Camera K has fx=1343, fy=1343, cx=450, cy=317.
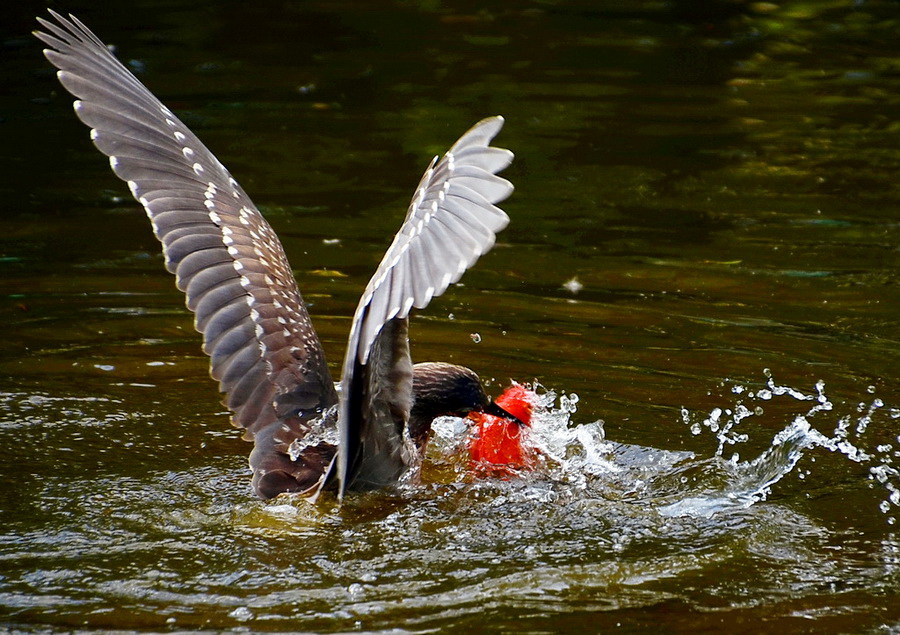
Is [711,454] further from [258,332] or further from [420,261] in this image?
[420,261]

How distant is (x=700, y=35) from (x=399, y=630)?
9.80m

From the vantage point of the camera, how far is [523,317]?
6.77 meters

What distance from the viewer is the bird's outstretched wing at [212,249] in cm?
507

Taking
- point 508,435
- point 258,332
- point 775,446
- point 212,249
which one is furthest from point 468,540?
point 212,249

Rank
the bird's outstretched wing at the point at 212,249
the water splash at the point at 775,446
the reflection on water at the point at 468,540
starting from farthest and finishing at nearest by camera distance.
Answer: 1. the bird's outstretched wing at the point at 212,249
2. the water splash at the point at 775,446
3. the reflection on water at the point at 468,540

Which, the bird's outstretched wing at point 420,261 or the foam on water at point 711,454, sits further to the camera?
the foam on water at point 711,454

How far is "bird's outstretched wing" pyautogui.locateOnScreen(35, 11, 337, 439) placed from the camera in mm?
5066

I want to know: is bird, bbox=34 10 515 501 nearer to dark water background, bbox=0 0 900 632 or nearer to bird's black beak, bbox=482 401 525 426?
bird's black beak, bbox=482 401 525 426

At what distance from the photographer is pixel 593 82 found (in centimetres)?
1138

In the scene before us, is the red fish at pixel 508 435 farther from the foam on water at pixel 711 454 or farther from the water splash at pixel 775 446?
the water splash at pixel 775 446

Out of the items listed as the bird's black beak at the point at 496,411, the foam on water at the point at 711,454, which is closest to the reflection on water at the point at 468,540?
the foam on water at the point at 711,454

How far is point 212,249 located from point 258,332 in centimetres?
38

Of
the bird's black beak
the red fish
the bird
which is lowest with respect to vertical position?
the red fish

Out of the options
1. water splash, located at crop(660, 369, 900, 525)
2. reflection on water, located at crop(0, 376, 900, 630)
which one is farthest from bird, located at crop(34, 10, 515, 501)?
water splash, located at crop(660, 369, 900, 525)
